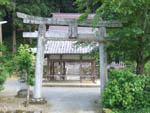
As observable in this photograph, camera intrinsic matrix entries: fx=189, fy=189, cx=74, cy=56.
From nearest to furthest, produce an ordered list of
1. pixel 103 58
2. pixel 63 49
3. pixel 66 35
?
1. pixel 103 58
2. pixel 66 35
3. pixel 63 49

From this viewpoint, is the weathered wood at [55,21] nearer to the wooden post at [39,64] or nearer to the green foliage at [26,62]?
the wooden post at [39,64]

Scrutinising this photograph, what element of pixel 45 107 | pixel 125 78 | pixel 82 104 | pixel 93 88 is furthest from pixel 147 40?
pixel 93 88

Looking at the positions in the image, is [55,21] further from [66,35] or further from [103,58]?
[103,58]

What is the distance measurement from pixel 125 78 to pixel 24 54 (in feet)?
13.2

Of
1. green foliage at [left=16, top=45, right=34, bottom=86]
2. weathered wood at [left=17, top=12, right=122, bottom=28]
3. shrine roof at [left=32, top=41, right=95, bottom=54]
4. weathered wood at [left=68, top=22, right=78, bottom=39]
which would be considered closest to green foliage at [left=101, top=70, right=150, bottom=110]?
weathered wood at [left=17, top=12, right=122, bottom=28]

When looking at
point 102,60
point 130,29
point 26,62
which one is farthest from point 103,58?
point 26,62

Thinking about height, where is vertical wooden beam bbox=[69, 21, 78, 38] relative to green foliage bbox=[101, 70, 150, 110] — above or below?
above

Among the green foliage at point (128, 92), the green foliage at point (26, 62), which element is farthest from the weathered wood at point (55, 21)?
the green foliage at point (128, 92)

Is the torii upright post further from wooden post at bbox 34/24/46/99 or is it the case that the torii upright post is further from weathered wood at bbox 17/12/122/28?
wooden post at bbox 34/24/46/99

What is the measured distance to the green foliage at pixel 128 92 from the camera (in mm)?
6434

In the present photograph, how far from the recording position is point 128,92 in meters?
6.49

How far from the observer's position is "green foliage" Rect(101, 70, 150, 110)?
6.43 m

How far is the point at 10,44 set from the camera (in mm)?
25609

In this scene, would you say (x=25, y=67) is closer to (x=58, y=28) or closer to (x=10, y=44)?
(x=58, y=28)
